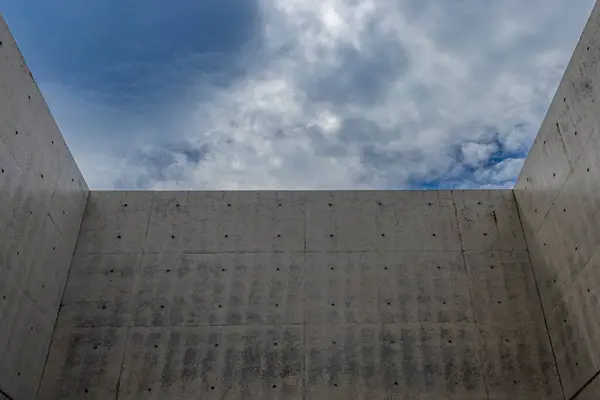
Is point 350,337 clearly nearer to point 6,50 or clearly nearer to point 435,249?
point 435,249

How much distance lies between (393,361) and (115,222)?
15.0ft

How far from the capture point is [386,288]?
8.76 metres

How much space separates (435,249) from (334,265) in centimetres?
152

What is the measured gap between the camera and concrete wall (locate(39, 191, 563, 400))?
799 centimetres

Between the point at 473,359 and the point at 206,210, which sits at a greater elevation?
the point at 206,210

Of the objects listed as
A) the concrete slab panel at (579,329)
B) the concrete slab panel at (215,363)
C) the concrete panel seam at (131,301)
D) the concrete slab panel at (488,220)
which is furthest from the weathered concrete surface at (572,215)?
the concrete panel seam at (131,301)

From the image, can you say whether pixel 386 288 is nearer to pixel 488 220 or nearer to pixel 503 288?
pixel 503 288

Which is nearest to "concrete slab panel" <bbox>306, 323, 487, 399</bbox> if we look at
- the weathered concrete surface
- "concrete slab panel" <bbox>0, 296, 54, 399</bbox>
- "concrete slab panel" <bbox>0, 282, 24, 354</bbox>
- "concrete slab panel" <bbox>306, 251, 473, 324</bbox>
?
"concrete slab panel" <bbox>306, 251, 473, 324</bbox>

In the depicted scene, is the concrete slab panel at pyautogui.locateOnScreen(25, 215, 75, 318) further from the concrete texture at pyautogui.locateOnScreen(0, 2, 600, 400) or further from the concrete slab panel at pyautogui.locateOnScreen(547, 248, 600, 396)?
the concrete slab panel at pyautogui.locateOnScreen(547, 248, 600, 396)

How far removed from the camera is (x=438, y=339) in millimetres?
8312

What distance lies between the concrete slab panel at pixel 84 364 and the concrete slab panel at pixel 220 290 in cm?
46

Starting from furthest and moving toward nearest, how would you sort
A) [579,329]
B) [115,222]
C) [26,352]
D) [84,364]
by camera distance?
1. [115,222]
2. [84,364]
3. [26,352]
4. [579,329]

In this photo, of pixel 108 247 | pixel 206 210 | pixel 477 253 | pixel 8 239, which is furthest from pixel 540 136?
pixel 8 239

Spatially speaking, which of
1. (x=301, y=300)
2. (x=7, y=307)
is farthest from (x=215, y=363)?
(x=7, y=307)
